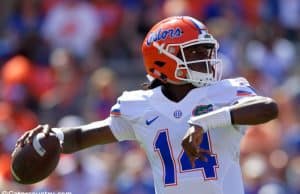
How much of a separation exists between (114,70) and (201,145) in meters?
6.44

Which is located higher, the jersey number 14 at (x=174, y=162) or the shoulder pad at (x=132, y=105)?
the shoulder pad at (x=132, y=105)

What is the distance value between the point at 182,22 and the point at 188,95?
0.38m

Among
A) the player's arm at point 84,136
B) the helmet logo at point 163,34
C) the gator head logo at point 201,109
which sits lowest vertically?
the gator head logo at point 201,109

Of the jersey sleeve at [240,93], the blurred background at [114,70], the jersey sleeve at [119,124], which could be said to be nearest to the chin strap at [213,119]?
the jersey sleeve at [240,93]

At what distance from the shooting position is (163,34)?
516 cm

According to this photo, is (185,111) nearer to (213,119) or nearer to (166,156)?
(166,156)

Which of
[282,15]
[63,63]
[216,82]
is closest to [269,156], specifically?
[63,63]

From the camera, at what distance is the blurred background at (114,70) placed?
29.6ft

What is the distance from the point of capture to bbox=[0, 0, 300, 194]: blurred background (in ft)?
29.6

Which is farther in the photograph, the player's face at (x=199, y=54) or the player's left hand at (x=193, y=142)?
the player's face at (x=199, y=54)

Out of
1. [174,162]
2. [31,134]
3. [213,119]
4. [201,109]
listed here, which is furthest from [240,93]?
[31,134]

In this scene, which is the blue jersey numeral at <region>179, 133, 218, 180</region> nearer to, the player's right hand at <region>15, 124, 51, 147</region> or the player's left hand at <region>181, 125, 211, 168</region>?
the player's left hand at <region>181, 125, 211, 168</region>

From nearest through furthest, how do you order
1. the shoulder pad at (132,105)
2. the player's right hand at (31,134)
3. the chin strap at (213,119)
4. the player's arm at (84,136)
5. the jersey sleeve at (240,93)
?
1. the chin strap at (213,119)
2. the jersey sleeve at (240,93)
3. the player's right hand at (31,134)
4. the shoulder pad at (132,105)
5. the player's arm at (84,136)

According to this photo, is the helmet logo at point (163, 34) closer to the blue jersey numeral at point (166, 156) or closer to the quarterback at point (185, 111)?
the quarterback at point (185, 111)
